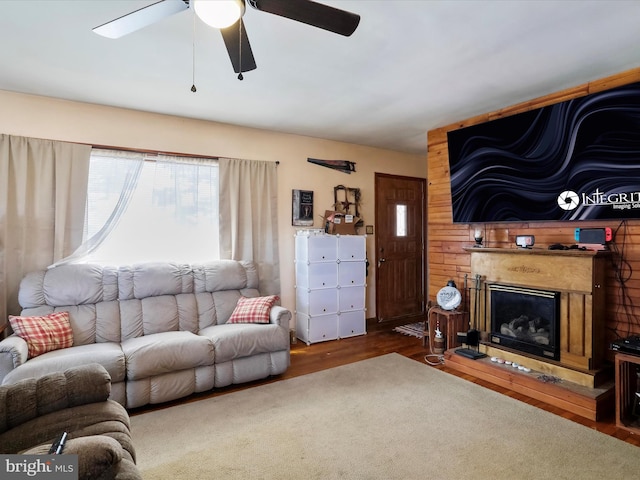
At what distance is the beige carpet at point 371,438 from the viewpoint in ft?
6.66

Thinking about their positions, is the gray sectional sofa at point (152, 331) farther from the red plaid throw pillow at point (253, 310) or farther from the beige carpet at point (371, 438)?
the beige carpet at point (371, 438)

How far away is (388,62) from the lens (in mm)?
2680

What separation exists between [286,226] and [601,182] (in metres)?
3.24

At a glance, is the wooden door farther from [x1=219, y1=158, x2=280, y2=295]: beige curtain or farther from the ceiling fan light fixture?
the ceiling fan light fixture

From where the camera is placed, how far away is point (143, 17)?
1668 millimetres

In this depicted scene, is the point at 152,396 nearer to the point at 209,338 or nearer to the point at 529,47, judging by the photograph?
the point at 209,338

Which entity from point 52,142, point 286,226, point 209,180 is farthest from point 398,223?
point 52,142

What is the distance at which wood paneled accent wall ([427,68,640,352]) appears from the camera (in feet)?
9.25

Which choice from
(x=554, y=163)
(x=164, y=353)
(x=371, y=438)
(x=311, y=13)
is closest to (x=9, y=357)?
(x=164, y=353)

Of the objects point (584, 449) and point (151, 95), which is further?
point (151, 95)

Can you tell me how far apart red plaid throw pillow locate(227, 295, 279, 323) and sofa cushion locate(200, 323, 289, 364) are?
0.09 meters

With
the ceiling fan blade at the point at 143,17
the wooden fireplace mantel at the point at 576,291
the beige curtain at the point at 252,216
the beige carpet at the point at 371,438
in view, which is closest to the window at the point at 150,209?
the beige curtain at the point at 252,216

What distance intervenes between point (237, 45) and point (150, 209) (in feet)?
8.14

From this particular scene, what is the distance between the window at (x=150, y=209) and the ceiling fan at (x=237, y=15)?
214 cm
